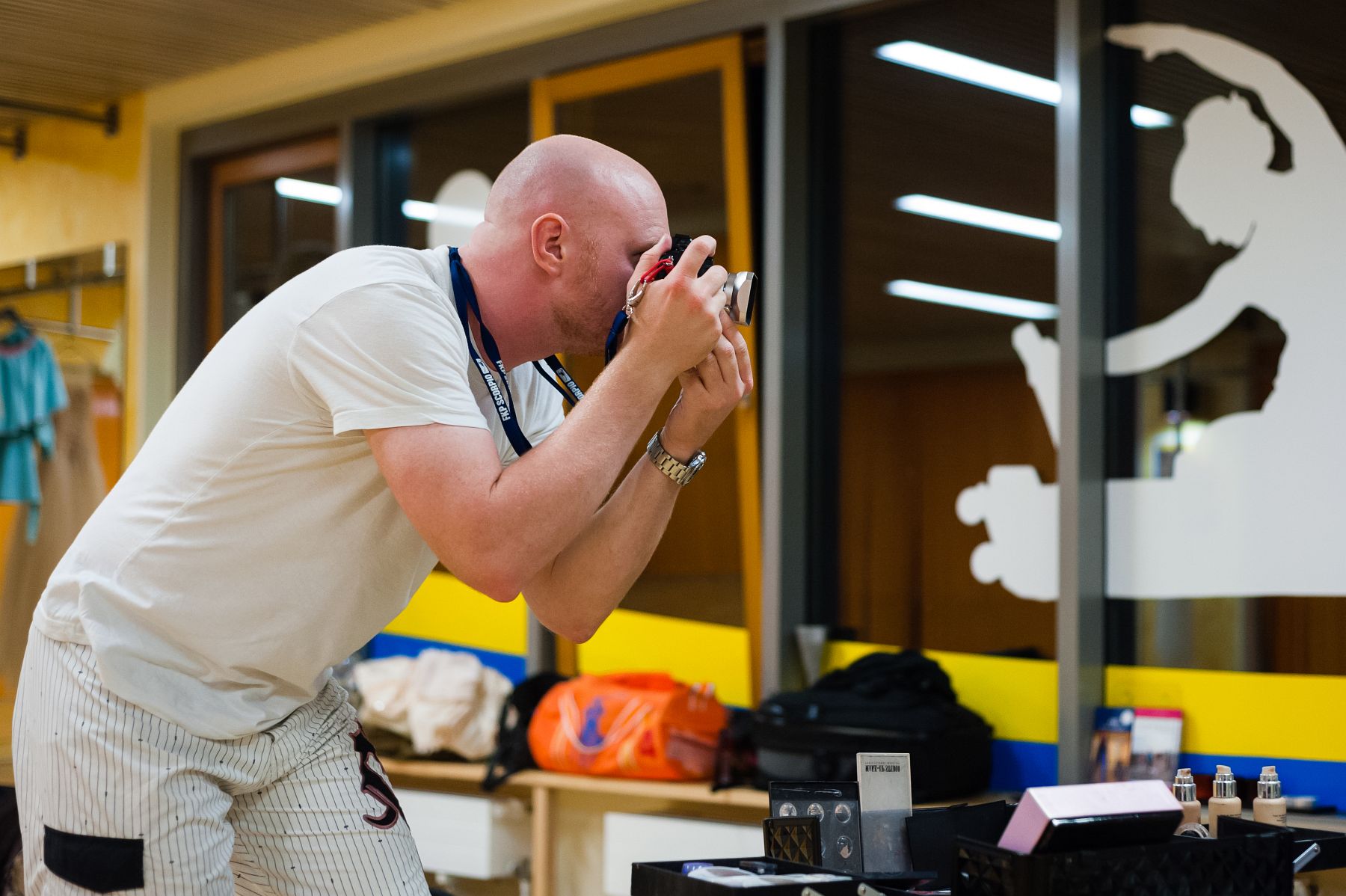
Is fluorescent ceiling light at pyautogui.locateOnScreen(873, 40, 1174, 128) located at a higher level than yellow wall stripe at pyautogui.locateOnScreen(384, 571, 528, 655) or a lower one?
higher

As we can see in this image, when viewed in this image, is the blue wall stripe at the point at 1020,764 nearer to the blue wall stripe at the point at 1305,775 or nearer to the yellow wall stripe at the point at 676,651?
the blue wall stripe at the point at 1305,775

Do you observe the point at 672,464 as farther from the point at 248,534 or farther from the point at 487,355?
the point at 248,534

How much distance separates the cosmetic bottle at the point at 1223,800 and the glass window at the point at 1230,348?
1.60 m

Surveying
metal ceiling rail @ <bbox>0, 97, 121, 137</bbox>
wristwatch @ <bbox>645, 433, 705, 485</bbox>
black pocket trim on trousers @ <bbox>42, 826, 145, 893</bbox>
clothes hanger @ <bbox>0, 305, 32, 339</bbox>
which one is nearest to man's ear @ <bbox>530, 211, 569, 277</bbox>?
wristwatch @ <bbox>645, 433, 705, 485</bbox>

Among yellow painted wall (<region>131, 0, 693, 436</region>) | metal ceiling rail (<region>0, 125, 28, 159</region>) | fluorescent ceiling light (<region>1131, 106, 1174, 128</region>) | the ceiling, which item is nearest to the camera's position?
fluorescent ceiling light (<region>1131, 106, 1174, 128</region>)

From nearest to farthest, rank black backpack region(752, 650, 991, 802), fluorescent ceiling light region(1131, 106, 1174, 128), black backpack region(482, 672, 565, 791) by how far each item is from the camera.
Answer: black backpack region(752, 650, 991, 802) < fluorescent ceiling light region(1131, 106, 1174, 128) < black backpack region(482, 672, 565, 791)

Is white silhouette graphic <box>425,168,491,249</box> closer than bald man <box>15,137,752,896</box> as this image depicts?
No

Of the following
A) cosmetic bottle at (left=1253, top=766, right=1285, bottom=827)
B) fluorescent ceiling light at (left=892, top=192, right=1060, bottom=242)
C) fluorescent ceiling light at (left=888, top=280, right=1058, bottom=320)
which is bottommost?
cosmetic bottle at (left=1253, top=766, right=1285, bottom=827)

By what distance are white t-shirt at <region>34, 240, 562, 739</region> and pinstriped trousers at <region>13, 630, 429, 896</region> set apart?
4cm

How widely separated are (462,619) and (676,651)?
847mm

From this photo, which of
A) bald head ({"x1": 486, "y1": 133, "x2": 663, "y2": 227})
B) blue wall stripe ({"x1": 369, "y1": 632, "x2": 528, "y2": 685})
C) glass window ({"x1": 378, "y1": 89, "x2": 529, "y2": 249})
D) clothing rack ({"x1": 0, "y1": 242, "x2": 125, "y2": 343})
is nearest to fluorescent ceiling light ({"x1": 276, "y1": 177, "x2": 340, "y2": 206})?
glass window ({"x1": 378, "y1": 89, "x2": 529, "y2": 249})

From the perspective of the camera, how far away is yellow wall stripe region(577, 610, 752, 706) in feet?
12.5

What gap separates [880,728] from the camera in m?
3.13

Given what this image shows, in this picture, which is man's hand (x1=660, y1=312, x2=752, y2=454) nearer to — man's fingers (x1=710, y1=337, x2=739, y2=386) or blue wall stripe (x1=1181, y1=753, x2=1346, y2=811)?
man's fingers (x1=710, y1=337, x2=739, y2=386)
